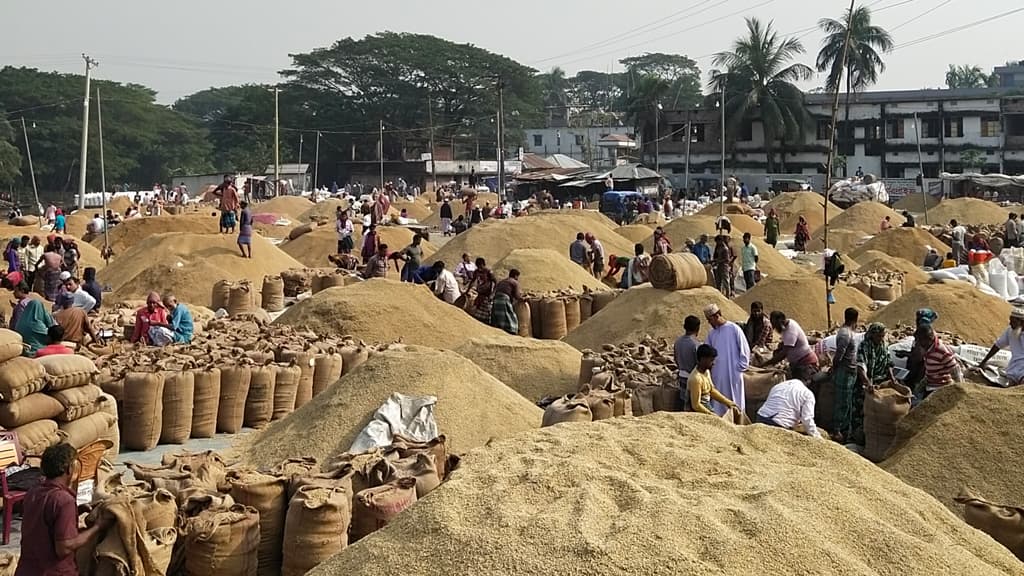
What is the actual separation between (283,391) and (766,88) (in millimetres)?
47833

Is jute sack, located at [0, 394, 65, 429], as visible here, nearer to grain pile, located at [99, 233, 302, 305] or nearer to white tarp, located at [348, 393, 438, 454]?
white tarp, located at [348, 393, 438, 454]

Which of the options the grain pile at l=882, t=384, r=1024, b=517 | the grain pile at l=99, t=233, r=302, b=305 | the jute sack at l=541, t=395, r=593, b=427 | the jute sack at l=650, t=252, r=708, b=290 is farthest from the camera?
the grain pile at l=99, t=233, r=302, b=305

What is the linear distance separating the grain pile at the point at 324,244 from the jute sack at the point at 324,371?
13324mm

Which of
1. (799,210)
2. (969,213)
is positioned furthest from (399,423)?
(799,210)

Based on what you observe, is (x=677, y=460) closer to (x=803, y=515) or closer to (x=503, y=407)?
(x=803, y=515)

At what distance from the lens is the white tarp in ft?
27.7

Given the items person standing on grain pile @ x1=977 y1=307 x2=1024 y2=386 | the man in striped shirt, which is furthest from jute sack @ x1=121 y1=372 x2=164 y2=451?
person standing on grain pile @ x1=977 y1=307 x2=1024 y2=386

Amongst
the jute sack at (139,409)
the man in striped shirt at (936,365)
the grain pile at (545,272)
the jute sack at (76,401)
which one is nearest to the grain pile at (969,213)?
the grain pile at (545,272)

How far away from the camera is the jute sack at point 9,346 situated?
8.09m

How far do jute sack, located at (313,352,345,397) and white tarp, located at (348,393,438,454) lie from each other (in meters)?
2.53

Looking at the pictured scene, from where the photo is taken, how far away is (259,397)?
10633mm

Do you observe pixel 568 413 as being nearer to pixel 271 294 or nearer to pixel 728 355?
pixel 728 355

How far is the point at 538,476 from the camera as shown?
5.68 metres

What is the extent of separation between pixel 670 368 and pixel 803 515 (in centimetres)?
523
